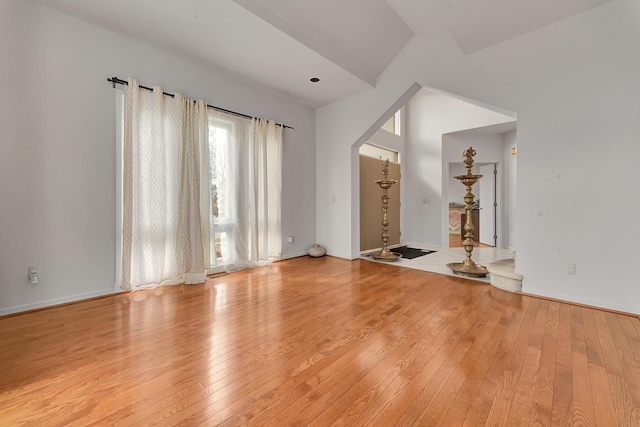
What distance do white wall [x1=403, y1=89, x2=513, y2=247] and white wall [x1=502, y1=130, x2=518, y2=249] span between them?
0.26 meters

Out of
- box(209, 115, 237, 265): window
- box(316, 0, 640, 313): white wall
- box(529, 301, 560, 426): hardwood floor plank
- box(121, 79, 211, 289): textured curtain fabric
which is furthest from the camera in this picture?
box(209, 115, 237, 265): window

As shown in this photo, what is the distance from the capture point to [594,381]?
1620 millimetres

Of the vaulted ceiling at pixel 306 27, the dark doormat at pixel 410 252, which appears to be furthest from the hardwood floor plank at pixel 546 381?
the vaulted ceiling at pixel 306 27

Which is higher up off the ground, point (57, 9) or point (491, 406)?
point (57, 9)

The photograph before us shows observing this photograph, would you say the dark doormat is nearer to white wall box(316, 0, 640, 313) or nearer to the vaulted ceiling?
white wall box(316, 0, 640, 313)

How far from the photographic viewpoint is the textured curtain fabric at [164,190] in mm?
3121

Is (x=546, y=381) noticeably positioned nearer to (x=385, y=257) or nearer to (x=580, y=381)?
(x=580, y=381)

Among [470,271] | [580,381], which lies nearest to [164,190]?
[580,381]

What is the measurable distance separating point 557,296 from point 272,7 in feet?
14.6

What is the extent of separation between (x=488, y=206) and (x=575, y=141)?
14.4ft

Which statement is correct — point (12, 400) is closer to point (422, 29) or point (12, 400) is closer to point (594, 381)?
point (594, 381)

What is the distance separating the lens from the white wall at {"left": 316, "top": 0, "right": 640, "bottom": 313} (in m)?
2.68

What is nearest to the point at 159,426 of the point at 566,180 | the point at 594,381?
the point at 594,381

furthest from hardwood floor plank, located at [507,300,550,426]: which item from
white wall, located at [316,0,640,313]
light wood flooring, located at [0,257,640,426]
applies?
white wall, located at [316,0,640,313]
